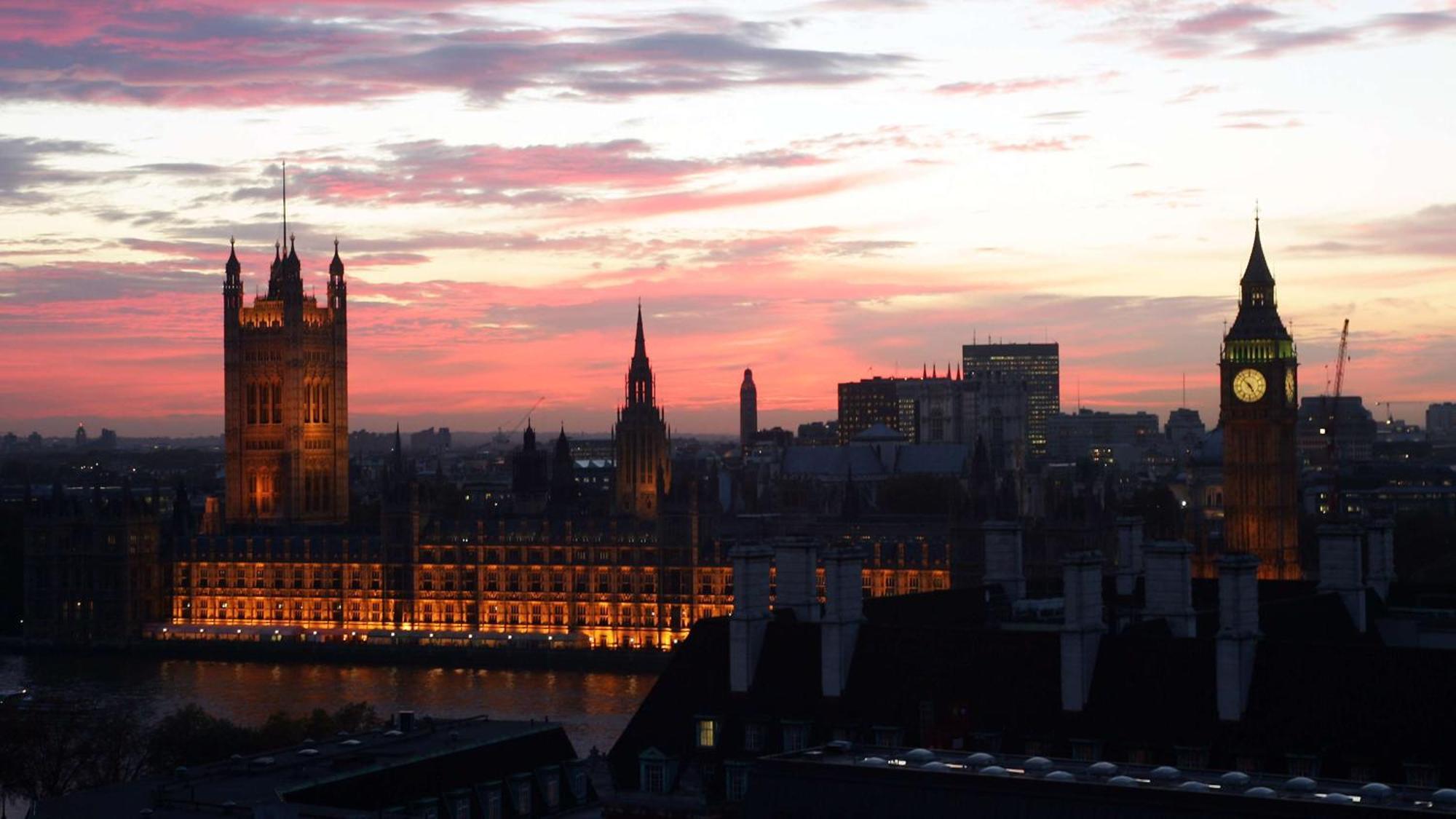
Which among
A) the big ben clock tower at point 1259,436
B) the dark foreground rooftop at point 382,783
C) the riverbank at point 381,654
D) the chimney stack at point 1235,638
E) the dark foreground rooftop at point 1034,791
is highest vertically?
the big ben clock tower at point 1259,436

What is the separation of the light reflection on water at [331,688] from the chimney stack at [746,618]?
45678 millimetres

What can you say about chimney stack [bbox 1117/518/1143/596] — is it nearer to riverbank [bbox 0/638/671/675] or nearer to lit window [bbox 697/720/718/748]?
lit window [bbox 697/720/718/748]

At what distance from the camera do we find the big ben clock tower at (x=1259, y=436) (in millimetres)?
121500

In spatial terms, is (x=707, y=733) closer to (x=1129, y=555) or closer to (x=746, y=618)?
(x=746, y=618)

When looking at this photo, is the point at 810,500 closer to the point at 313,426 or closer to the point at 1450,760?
the point at 313,426

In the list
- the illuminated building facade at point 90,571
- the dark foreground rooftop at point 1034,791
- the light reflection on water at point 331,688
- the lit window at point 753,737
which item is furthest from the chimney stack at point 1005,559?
the illuminated building facade at point 90,571

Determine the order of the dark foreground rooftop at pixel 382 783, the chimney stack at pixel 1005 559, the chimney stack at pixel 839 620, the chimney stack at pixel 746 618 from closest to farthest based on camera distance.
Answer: the dark foreground rooftop at pixel 382 783
the chimney stack at pixel 839 620
the chimney stack at pixel 746 618
the chimney stack at pixel 1005 559

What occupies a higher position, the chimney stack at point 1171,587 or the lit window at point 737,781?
the chimney stack at point 1171,587

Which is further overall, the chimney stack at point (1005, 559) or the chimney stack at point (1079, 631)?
the chimney stack at point (1005, 559)

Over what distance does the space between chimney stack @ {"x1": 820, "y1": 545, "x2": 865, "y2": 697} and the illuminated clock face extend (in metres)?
85.0

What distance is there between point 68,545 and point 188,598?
768cm

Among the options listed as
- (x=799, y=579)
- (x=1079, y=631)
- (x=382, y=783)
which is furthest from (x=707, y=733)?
(x=1079, y=631)

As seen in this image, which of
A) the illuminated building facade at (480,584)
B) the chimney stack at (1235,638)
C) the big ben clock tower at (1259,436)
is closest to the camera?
the chimney stack at (1235,638)

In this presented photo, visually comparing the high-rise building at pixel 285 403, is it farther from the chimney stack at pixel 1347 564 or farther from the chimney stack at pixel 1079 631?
the chimney stack at pixel 1079 631
